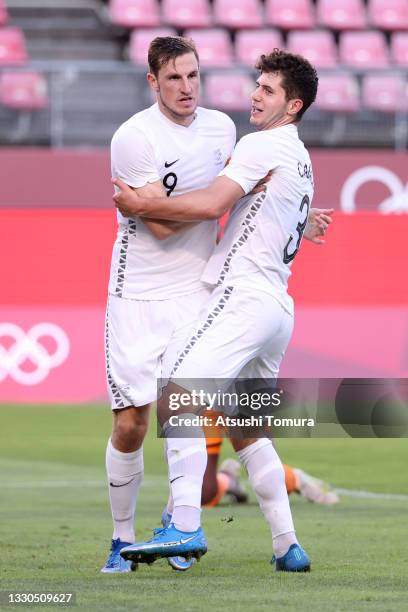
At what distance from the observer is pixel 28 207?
55.0ft

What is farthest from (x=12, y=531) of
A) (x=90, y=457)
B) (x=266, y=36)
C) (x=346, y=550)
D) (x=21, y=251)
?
(x=266, y=36)

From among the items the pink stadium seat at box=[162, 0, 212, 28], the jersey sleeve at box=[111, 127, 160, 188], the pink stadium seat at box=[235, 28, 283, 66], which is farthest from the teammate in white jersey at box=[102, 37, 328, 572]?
the pink stadium seat at box=[162, 0, 212, 28]

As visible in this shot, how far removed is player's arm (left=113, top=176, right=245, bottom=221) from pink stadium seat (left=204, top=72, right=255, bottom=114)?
1075 cm

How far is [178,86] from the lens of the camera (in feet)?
19.7

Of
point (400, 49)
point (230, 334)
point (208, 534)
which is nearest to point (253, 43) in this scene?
point (400, 49)

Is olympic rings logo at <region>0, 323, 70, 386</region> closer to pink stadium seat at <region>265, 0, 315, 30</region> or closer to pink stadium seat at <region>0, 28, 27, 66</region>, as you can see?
pink stadium seat at <region>0, 28, 27, 66</region>

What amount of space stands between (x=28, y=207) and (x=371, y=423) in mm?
10961

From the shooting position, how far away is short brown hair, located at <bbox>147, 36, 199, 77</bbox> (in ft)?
19.6

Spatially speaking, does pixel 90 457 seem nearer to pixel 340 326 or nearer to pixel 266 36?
pixel 340 326

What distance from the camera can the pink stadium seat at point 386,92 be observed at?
16.9 meters

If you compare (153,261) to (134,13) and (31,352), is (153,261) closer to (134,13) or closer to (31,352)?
(31,352)

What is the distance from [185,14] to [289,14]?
1.66 m

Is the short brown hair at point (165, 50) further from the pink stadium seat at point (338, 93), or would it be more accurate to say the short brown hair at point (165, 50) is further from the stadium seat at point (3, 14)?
the stadium seat at point (3, 14)

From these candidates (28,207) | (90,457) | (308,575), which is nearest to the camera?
(308,575)
